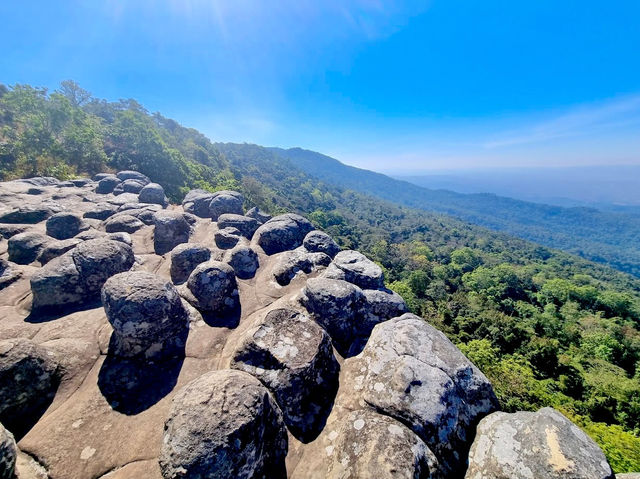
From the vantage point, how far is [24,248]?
1132 cm

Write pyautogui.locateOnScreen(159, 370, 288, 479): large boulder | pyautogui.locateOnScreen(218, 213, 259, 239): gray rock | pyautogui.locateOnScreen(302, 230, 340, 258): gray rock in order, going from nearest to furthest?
1. pyautogui.locateOnScreen(159, 370, 288, 479): large boulder
2. pyautogui.locateOnScreen(302, 230, 340, 258): gray rock
3. pyautogui.locateOnScreen(218, 213, 259, 239): gray rock

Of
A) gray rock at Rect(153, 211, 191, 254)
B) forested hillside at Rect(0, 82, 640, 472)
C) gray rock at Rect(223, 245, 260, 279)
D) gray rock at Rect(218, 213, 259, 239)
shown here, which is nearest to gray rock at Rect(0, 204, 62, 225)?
gray rock at Rect(153, 211, 191, 254)

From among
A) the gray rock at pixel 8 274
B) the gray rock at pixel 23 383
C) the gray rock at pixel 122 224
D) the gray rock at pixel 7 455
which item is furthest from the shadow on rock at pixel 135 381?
the gray rock at pixel 122 224

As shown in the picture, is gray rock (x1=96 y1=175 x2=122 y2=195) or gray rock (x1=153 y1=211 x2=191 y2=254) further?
gray rock (x1=96 y1=175 x2=122 y2=195)

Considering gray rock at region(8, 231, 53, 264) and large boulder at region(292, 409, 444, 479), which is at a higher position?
gray rock at region(8, 231, 53, 264)

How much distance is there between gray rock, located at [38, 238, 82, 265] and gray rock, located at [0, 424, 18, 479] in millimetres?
9704

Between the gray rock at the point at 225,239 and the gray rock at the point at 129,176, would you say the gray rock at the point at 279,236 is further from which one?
the gray rock at the point at 129,176

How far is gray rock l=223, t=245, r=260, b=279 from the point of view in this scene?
40.4 ft

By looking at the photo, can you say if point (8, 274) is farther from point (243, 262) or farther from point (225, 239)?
point (243, 262)

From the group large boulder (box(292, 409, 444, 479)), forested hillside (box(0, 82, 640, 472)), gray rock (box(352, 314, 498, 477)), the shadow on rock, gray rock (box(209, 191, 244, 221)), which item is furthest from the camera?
gray rock (box(209, 191, 244, 221))

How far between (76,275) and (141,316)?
436 centimetres

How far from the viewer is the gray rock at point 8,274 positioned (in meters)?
9.83

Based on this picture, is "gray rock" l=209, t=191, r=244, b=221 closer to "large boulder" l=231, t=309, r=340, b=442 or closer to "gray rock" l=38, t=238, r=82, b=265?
"gray rock" l=38, t=238, r=82, b=265

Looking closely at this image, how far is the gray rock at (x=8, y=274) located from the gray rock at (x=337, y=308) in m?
11.9
